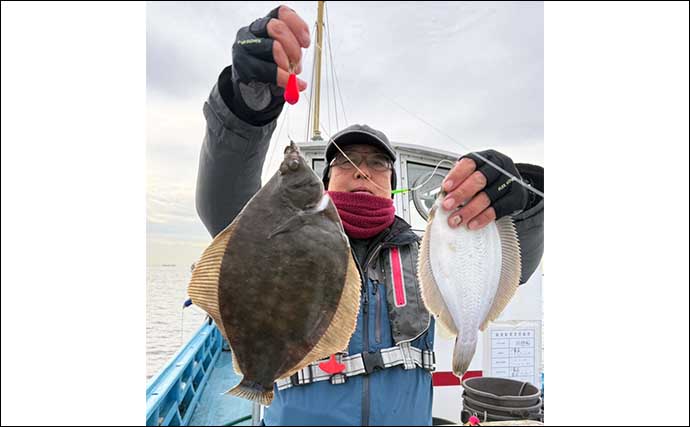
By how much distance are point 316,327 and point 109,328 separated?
1.08ft

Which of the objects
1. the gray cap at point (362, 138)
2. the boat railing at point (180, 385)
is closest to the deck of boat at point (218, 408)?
the boat railing at point (180, 385)

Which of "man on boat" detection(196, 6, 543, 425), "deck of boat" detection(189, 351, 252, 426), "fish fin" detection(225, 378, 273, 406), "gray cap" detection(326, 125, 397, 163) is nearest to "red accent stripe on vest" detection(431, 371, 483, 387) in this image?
"deck of boat" detection(189, 351, 252, 426)

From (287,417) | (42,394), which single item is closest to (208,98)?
(42,394)

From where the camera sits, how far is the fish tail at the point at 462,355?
0.78 metres

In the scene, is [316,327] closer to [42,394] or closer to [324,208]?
[324,208]

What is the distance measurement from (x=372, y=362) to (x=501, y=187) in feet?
1.80

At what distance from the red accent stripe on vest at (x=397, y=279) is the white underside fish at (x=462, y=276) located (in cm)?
31

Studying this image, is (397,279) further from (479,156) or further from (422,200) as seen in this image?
(479,156)

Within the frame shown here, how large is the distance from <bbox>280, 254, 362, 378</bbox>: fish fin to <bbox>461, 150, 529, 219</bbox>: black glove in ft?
0.92

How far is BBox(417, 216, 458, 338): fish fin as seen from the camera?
0.83 m

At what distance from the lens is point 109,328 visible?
2.39ft

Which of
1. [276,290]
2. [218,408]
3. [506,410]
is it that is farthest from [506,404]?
[218,408]

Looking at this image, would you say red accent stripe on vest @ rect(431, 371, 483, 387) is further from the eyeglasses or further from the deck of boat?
the eyeglasses

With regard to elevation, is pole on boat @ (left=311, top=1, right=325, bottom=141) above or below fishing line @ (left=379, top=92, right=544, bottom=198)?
above
